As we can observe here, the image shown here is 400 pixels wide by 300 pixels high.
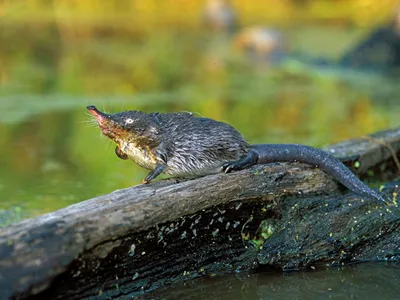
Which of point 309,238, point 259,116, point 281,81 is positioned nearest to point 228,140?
point 309,238

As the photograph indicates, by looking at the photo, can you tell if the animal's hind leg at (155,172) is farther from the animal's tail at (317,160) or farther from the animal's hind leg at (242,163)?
the animal's tail at (317,160)

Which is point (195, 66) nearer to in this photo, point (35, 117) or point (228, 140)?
point (35, 117)

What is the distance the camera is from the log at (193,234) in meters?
3.01

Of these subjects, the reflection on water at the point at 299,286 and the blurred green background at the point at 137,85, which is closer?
the reflection on water at the point at 299,286

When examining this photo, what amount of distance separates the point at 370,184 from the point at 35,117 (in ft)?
16.2

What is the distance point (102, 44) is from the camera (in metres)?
14.5

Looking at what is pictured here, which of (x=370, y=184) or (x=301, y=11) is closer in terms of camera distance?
(x=370, y=184)

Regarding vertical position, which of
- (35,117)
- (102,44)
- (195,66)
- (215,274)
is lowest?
(215,274)

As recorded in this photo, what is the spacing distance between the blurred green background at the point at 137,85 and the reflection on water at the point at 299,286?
5.86ft

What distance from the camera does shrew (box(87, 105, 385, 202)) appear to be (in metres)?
3.84

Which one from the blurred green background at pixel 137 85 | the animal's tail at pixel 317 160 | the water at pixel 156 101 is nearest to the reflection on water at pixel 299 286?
the water at pixel 156 101

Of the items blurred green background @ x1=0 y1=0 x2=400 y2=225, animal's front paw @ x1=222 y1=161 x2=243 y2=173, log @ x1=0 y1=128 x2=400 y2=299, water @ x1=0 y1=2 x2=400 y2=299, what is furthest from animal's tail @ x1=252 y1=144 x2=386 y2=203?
blurred green background @ x1=0 y1=0 x2=400 y2=225

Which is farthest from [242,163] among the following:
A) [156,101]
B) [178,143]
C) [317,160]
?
[156,101]

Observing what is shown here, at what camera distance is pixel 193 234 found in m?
3.64
